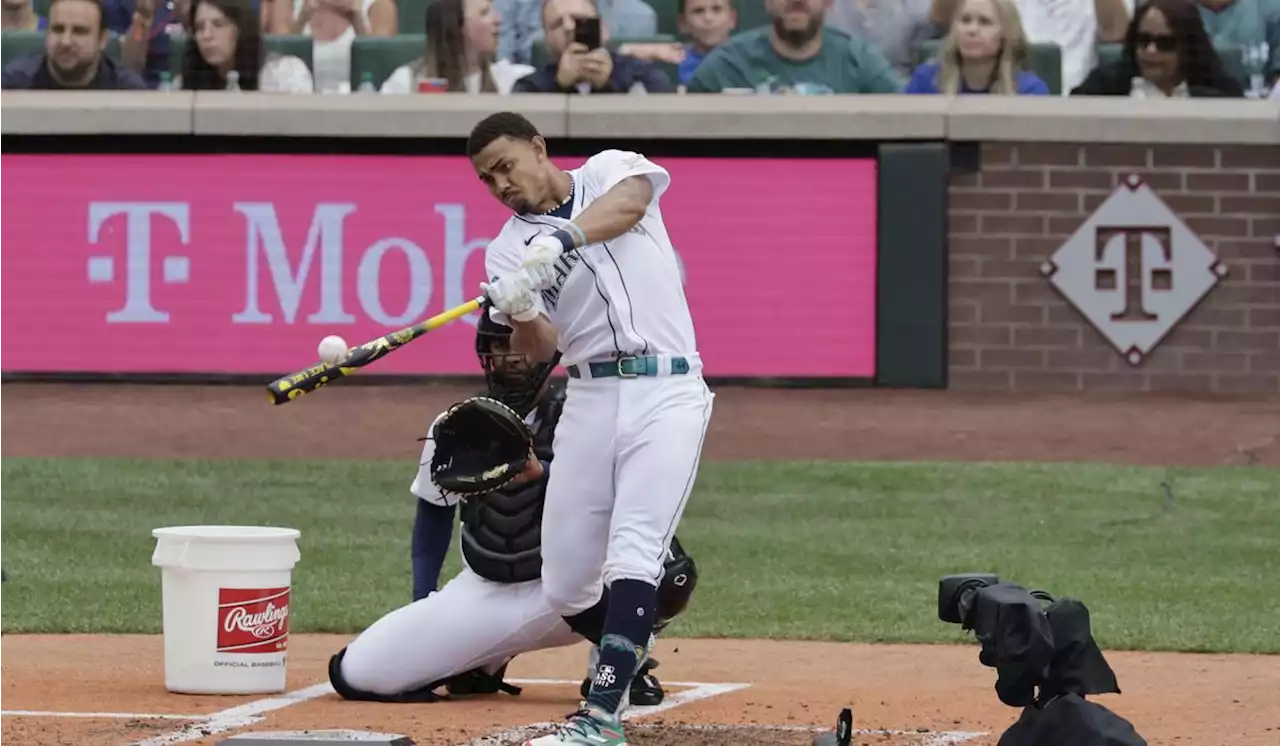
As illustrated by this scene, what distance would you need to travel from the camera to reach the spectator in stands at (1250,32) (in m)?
14.7

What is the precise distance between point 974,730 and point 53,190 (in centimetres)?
1010

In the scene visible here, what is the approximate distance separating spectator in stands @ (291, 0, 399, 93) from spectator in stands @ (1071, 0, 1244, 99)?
15.2ft

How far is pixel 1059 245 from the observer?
48.4 ft

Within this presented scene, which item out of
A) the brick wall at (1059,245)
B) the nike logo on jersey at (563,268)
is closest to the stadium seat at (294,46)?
the brick wall at (1059,245)

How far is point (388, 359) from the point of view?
15.0 metres

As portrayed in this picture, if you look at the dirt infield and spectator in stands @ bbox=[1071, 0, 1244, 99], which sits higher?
spectator in stands @ bbox=[1071, 0, 1244, 99]

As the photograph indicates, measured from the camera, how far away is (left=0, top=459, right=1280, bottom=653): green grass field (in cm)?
878

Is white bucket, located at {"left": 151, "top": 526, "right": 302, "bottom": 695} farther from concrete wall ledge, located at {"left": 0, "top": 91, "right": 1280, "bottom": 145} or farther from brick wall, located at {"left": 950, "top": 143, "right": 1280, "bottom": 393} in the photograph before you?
brick wall, located at {"left": 950, "top": 143, "right": 1280, "bottom": 393}

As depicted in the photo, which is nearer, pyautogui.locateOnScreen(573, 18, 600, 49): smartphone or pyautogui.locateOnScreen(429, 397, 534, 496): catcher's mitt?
pyautogui.locateOnScreen(429, 397, 534, 496): catcher's mitt

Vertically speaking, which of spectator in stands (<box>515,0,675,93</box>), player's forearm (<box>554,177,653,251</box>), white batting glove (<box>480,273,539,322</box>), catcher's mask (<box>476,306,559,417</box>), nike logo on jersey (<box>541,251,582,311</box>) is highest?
spectator in stands (<box>515,0,675,93</box>)

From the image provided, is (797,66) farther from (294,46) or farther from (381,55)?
Result: (294,46)

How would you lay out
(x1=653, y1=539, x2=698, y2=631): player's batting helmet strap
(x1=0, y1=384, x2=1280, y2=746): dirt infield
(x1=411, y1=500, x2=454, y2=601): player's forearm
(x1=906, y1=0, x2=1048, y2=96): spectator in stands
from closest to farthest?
1. (x1=0, y1=384, x2=1280, y2=746): dirt infield
2. (x1=653, y1=539, x2=698, y2=631): player's batting helmet strap
3. (x1=411, y1=500, x2=454, y2=601): player's forearm
4. (x1=906, y1=0, x2=1048, y2=96): spectator in stands

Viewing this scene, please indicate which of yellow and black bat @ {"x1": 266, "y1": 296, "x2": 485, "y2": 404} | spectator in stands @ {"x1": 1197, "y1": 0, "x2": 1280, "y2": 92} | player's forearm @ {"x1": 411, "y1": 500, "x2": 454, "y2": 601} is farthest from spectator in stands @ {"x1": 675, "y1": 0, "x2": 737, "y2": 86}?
yellow and black bat @ {"x1": 266, "y1": 296, "x2": 485, "y2": 404}

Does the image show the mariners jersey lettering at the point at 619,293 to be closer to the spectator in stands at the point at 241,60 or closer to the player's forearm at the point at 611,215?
the player's forearm at the point at 611,215
